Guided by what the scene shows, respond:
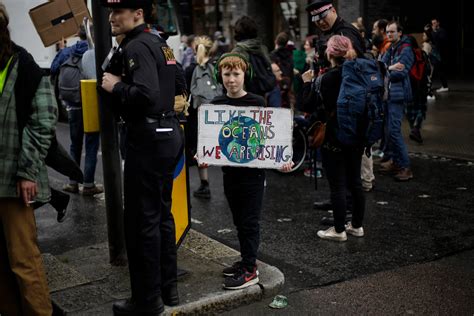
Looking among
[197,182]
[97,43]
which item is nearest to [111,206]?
[97,43]

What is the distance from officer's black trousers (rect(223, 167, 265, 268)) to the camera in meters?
4.91

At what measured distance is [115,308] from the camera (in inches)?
175

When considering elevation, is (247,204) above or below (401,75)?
below

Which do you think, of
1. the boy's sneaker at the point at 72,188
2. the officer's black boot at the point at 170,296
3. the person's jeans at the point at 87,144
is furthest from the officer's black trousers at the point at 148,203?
the boy's sneaker at the point at 72,188

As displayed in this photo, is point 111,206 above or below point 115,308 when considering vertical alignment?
above

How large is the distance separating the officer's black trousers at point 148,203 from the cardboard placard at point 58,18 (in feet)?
12.1

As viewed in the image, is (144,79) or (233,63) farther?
(233,63)

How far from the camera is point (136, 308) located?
4.33 meters

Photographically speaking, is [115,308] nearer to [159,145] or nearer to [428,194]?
[159,145]

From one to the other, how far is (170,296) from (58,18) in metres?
4.23

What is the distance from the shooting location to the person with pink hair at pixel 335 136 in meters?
5.97

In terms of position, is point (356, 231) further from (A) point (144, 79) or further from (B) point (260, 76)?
(A) point (144, 79)

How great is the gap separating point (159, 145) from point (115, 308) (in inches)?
43.5

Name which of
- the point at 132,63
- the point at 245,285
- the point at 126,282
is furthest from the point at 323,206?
the point at 132,63
